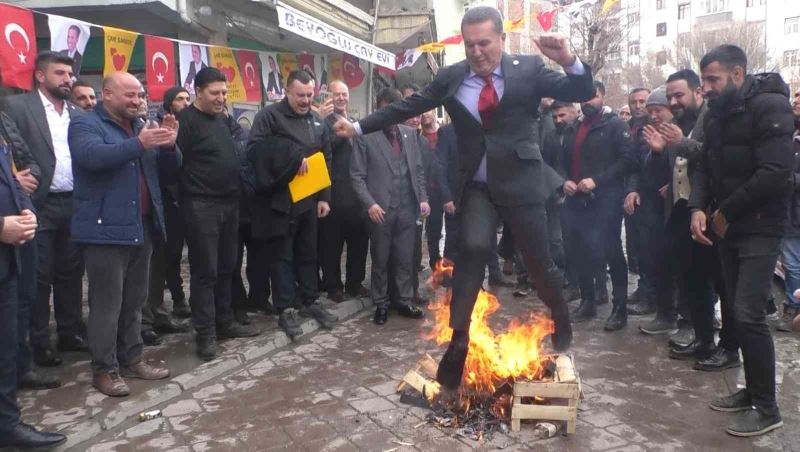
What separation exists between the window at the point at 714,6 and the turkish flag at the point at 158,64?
193ft

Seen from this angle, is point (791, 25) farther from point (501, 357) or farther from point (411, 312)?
point (501, 357)

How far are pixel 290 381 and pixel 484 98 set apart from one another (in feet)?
9.19

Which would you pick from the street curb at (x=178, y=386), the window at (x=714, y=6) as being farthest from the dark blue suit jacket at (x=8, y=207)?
the window at (x=714, y=6)

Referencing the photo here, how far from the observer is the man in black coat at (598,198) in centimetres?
672

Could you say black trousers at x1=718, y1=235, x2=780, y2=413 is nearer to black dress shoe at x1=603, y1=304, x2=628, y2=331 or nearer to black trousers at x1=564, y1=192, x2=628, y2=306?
black dress shoe at x1=603, y1=304, x2=628, y2=331

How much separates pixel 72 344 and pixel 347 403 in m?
2.75

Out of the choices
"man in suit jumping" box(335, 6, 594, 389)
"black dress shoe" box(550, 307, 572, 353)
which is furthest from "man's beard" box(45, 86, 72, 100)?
"black dress shoe" box(550, 307, 572, 353)

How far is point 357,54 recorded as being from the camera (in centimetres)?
1184

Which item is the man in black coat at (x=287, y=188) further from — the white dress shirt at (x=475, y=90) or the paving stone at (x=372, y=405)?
the white dress shirt at (x=475, y=90)

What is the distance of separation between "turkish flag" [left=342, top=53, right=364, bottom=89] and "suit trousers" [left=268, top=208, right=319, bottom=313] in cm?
841

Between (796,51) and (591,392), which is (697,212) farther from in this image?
(796,51)

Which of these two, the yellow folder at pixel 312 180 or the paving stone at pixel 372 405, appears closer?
the paving stone at pixel 372 405

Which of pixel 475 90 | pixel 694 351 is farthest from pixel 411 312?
pixel 475 90

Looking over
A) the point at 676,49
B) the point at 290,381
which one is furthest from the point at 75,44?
the point at 676,49
